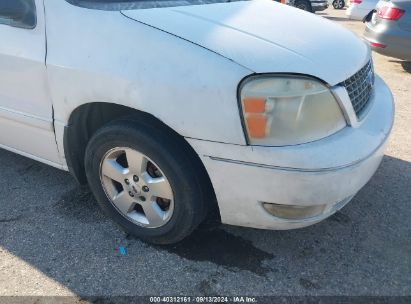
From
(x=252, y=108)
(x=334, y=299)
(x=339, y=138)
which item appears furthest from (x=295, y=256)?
(x=252, y=108)

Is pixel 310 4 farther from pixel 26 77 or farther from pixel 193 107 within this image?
pixel 193 107

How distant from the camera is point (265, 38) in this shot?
2.09m

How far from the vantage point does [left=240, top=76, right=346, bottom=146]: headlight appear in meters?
1.88

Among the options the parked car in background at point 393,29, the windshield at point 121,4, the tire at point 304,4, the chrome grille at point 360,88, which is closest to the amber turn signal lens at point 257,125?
the chrome grille at point 360,88

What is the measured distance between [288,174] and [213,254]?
777 millimetres

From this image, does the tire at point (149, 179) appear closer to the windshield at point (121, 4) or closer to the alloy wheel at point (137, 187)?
the alloy wheel at point (137, 187)

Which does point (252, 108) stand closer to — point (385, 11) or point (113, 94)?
point (113, 94)

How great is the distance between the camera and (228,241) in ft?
8.19

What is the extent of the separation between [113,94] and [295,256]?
1.37 meters

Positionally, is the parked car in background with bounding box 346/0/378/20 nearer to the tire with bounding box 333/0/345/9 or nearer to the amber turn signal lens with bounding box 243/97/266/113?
the tire with bounding box 333/0/345/9

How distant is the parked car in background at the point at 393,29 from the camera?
5.68 m

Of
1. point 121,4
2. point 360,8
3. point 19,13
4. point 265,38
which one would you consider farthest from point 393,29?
point 360,8

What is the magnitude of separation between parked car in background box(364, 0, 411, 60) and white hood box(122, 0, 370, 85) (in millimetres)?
3696

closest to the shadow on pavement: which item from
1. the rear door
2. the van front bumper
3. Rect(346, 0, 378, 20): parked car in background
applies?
the van front bumper
